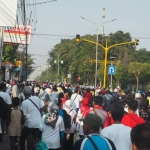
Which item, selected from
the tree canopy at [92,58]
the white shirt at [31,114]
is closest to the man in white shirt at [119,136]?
the white shirt at [31,114]

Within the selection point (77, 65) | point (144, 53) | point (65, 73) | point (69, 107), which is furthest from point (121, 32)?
point (69, 107)

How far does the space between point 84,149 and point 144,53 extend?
117 m

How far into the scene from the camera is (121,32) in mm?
120938

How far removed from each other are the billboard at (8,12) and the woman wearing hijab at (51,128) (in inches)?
433

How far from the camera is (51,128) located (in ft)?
29.8

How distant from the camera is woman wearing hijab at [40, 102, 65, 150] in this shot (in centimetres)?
901

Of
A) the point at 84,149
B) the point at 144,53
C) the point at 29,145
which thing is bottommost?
the point at 29,145

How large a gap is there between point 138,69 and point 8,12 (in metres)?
50.4

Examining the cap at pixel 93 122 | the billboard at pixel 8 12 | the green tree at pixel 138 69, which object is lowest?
the cap at pixel 93 122

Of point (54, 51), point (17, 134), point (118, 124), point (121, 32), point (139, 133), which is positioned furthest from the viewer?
point (54, 51)

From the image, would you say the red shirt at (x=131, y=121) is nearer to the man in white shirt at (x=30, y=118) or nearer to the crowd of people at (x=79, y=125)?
the crowd of people at (x=79, y=125)

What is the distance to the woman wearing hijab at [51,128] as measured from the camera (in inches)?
355

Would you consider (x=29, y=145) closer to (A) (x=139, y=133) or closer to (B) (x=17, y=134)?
(B) (x=17, y=134)

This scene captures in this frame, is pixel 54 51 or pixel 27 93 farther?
pixel 54 51
